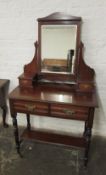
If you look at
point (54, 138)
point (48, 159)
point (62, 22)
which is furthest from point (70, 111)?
point (62, 22)

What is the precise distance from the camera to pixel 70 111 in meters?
1.56

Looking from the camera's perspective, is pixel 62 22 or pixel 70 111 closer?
pixel 70 111

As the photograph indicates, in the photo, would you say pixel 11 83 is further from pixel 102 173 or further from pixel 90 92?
pixel 102 173

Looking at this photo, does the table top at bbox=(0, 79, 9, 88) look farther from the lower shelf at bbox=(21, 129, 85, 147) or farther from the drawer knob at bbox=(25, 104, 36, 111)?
the lower shelf at bbox=(21, 129, 85, 147)

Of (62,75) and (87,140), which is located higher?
(62,75)

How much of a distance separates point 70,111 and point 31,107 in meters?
0.36

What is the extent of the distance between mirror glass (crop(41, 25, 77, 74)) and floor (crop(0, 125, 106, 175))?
0.90 metres

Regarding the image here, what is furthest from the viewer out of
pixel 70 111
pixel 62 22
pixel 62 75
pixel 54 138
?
pixel 54 138

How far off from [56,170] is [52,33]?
1354 millimetres

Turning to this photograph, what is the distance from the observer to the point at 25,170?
5.70 feet

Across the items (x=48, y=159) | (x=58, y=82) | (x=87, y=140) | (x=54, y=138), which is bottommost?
(x=48, y=159)

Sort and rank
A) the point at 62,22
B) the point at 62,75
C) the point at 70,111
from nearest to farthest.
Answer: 1. the point at 70,111
2. the point at 62,22
3. the point at 62,75

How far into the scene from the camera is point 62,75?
1.83m

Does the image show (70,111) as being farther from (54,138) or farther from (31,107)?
(54,138)
